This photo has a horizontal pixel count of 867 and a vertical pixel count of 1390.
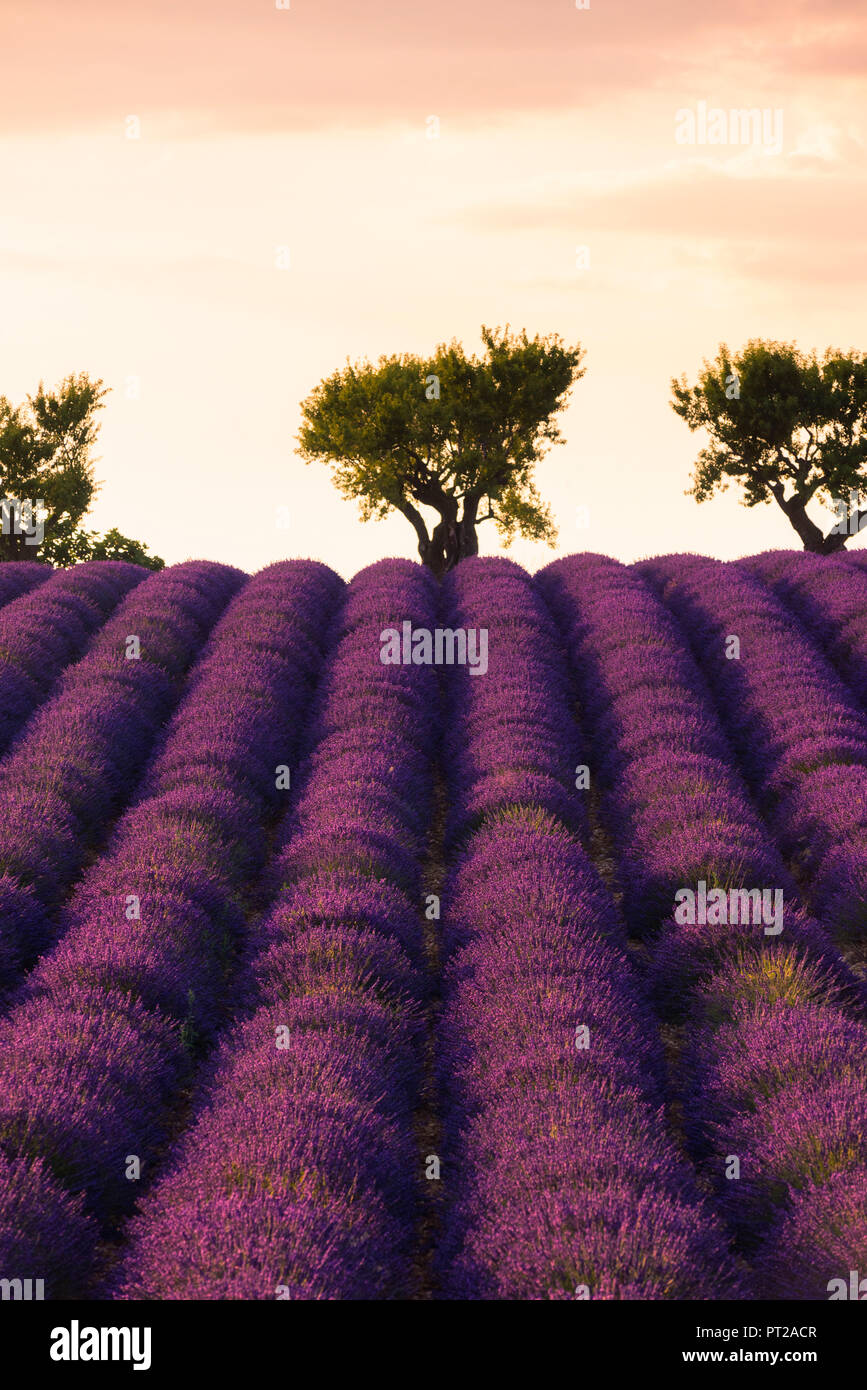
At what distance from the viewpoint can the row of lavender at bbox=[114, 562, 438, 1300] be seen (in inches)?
176

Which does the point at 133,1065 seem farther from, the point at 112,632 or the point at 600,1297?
the point at 112,632

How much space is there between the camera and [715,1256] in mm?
4711

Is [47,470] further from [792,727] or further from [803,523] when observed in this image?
[792,727]

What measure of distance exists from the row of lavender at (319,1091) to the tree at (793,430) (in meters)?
28.8

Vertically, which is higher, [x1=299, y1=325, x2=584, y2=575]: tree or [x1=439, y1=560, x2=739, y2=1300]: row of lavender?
[x1=299, y1=325, x2=584, y2=575]: tree

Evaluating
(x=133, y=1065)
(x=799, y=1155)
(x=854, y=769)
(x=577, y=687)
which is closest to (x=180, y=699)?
(x=577, y=687)

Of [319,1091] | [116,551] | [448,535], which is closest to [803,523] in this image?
[448,535]

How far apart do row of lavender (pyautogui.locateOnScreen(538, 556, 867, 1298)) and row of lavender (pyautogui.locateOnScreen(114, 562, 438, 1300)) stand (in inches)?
58.9

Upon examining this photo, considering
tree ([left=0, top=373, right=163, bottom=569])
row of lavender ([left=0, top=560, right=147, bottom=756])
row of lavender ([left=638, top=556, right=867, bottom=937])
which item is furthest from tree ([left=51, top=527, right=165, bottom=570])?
row of lavender ([left=638, top=556, right=867, bottom=937])

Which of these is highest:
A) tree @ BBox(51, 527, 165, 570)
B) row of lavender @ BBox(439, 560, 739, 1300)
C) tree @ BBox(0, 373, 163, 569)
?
tree @ BBox(0, 373, 163, 569)

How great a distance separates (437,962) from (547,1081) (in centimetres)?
274

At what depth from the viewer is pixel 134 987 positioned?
24.5 feet

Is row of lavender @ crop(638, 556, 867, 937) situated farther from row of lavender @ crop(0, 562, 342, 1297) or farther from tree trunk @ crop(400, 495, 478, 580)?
tree trunk @ crop(400, 495, 478, 580)

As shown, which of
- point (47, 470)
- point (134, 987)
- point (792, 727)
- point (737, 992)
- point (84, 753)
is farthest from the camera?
point (47, 470)
